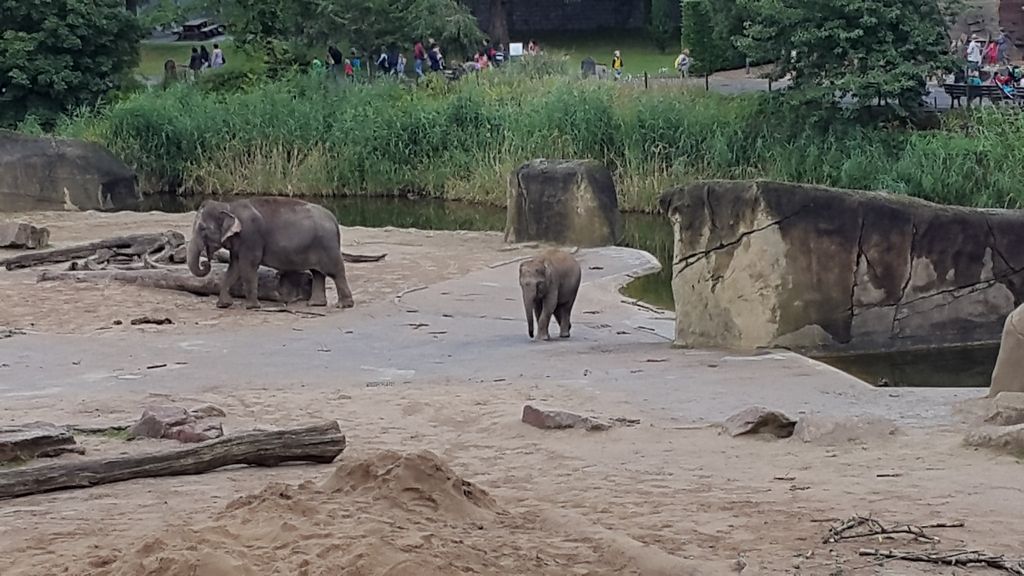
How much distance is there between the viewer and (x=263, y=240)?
1683 cm

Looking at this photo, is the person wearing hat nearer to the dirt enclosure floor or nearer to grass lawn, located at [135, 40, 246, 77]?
the dirt enclosure floor

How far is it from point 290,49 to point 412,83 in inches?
242

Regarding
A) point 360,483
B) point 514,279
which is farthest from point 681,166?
point 360,483

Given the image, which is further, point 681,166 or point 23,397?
point 681,166

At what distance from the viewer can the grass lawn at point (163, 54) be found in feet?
171

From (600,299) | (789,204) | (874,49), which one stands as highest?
(874,49)

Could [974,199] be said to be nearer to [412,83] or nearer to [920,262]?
[920,262]

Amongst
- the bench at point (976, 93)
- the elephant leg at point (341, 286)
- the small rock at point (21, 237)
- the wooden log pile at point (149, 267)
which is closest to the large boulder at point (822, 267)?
the elephant leg at point (341, 286)

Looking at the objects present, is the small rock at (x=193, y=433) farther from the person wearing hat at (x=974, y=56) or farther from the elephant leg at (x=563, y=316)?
the person wearing hat at (x=974, y=56)

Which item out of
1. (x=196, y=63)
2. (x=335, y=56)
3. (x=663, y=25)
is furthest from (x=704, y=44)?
(x=196, y=63)

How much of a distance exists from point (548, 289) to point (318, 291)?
131 inches

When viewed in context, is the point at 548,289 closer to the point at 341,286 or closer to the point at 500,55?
the point at 341,286

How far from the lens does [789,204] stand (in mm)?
15102

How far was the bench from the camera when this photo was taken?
101 ft
